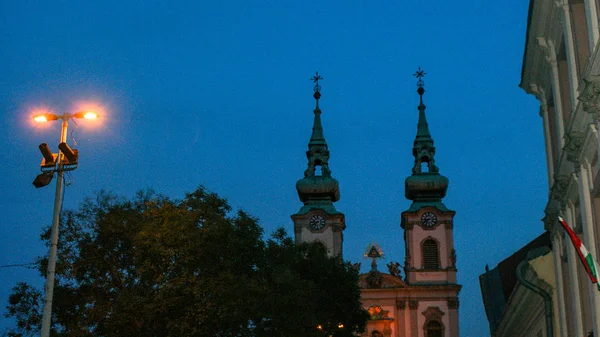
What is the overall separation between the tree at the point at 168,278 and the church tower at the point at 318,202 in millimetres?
46959

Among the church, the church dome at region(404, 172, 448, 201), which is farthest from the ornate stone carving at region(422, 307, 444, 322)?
the church dome at region(404, 172, 448, 201)

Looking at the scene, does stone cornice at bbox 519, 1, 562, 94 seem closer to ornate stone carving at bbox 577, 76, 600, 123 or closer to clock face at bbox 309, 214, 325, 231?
ornate stone carving at bbox 577, 76, 600, 123

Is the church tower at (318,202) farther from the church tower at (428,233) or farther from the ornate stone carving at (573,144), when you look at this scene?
the ornate stone carving at (573,144)

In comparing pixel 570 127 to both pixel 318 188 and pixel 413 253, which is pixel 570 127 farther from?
pixel 318 188

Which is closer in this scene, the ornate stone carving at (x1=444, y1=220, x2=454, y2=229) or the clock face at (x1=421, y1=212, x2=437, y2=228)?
the ornate stone carving at (x1=444, y1=220, x2=454, y2=229)

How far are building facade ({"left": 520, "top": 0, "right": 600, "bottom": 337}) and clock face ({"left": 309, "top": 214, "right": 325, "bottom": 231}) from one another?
55977 millimetres

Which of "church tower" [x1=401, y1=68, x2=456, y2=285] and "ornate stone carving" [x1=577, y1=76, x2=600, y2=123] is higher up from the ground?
"church tower" [x1=401, y1=68, x2=456, y2=285]

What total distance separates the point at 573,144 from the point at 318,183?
65999mm

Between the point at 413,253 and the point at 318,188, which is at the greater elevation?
the point at 318,188

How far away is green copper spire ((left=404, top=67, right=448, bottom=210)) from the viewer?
3191 inches

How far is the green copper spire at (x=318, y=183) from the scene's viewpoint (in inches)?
3253

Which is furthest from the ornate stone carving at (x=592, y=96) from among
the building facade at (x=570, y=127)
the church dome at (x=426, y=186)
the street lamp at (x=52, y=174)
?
the church dome at (x=426, y=186)

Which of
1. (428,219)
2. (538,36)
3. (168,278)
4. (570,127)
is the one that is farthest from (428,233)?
(570,127)

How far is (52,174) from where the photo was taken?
63.9 feet
